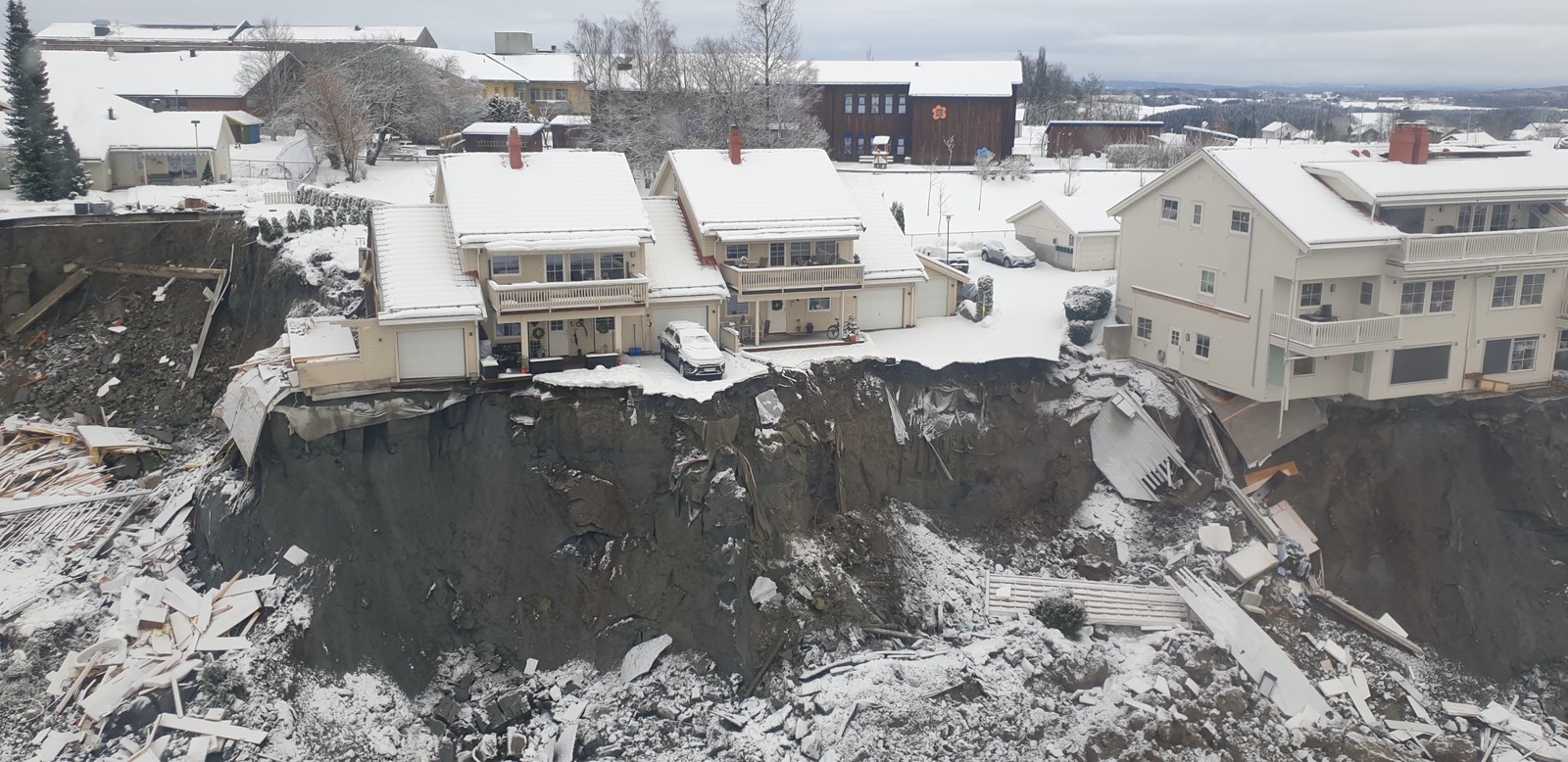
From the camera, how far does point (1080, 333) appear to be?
35781mm

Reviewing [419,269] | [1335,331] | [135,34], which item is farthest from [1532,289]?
[135,34]

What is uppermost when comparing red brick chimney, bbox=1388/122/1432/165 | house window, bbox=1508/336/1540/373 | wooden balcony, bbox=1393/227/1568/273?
red brick chimney, bbox=1388/122/1432/165

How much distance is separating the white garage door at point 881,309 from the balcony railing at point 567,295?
313 inches

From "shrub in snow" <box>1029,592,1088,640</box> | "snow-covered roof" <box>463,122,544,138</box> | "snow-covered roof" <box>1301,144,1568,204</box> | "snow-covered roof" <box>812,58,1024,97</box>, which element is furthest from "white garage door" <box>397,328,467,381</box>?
"snow-covered roof" <box>812,58,1024,97</box>

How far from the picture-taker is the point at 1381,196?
31.5 meters

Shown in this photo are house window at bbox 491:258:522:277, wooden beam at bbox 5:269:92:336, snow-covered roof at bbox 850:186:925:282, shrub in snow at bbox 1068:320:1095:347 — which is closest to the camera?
house window at bbox 491:258:522:277

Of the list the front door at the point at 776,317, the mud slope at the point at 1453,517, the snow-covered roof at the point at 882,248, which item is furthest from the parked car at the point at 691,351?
the mud slope at the point at 1453,517

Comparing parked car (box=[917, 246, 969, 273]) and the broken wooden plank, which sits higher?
parked car (box=[917, 246, 969, 273])

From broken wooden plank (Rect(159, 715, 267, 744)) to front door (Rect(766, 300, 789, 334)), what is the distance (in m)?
18.3

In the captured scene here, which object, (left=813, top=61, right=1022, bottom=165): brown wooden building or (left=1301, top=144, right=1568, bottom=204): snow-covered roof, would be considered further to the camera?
(left=813, top=61, right=1022, bottom=165): brown wooden building

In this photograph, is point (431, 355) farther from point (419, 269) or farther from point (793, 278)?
point (793, 278)

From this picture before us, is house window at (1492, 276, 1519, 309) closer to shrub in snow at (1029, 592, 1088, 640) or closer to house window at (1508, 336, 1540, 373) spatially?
house window at (1508, 336, 1540, 373)

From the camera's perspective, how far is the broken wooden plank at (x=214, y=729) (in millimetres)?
24938

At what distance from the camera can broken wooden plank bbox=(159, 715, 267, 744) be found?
81.8 feet
